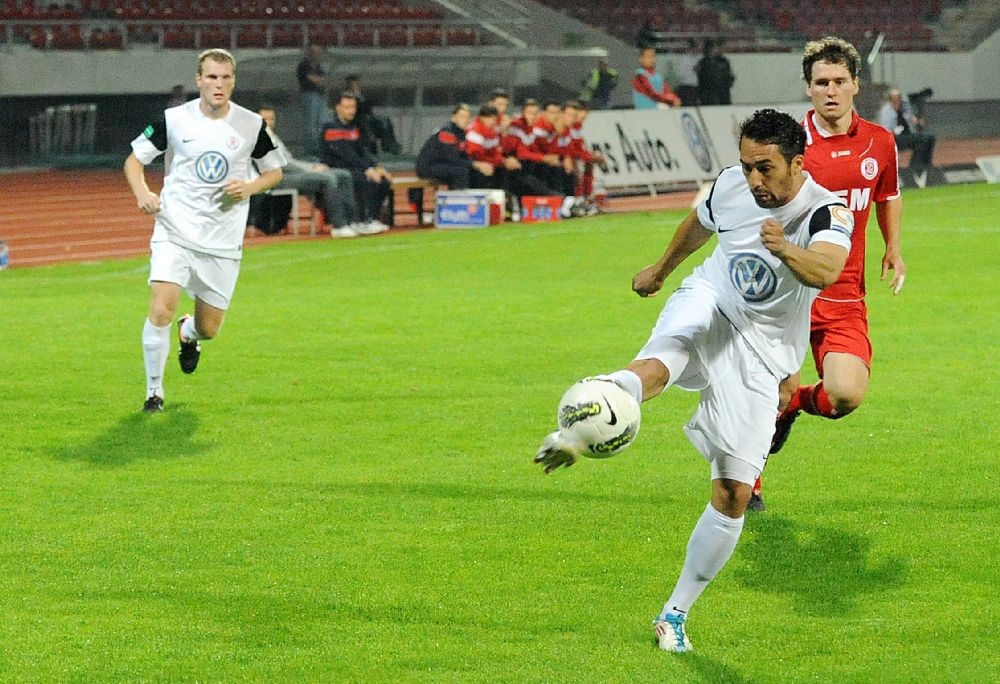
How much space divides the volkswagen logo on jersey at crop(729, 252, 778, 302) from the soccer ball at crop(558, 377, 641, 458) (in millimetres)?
902

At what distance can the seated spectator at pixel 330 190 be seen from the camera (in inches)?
833

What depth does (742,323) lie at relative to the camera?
17.6 ft

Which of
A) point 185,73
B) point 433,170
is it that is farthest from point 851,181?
point 185,73

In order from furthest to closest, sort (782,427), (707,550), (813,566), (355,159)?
(355,159), (782,427), (813,566), (707,550)

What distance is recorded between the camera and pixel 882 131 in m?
7.25

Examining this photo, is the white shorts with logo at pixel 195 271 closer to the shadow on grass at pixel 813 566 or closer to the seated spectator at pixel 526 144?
the shadow on grass at pixel 813 566

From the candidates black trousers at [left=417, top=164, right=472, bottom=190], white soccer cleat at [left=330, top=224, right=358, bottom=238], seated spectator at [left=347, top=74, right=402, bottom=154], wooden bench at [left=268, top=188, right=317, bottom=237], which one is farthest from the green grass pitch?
seated spectator at [left=347, top=74, right=402, bottom=154]

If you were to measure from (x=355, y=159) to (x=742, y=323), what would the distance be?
1658 centimetres

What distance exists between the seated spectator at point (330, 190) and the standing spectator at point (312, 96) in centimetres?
582

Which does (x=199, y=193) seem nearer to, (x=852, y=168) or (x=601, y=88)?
(x=852, y=168)

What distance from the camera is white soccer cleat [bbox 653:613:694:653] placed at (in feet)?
16.9

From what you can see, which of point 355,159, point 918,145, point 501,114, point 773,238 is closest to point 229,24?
point 501,114

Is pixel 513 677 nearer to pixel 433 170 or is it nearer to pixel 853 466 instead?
pixel 853 466

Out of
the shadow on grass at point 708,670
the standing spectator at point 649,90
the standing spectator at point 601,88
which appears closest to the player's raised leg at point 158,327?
the shadow on grass at point 708,670
